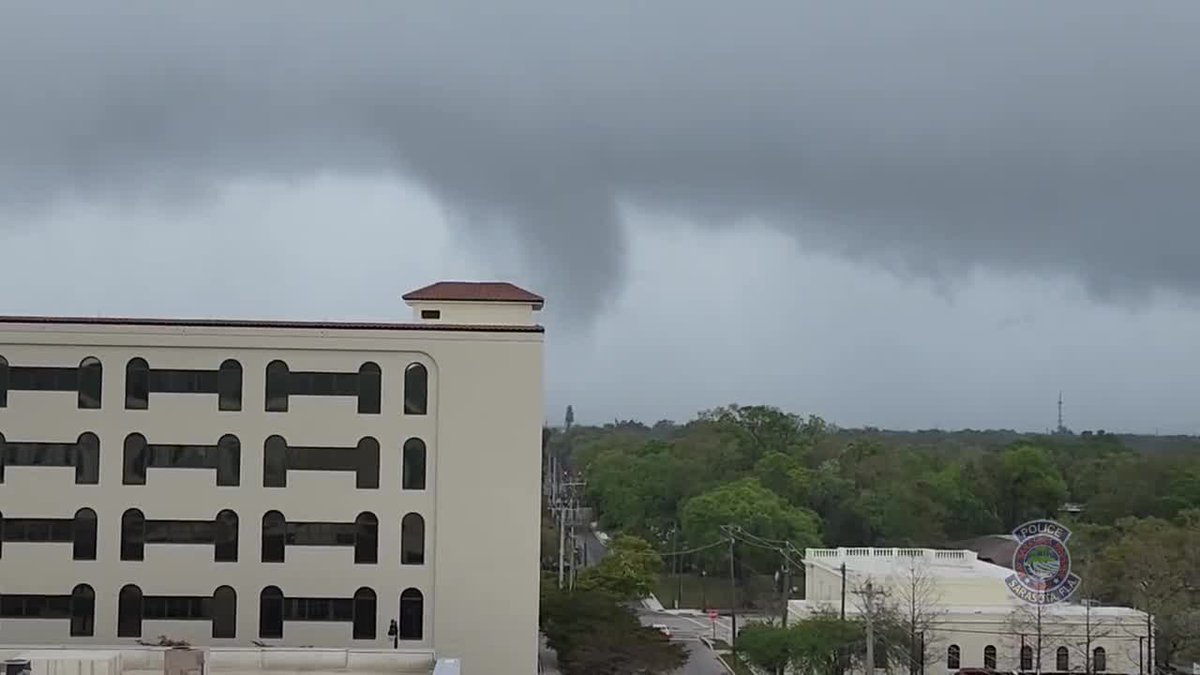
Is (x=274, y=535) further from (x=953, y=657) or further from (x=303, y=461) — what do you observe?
(x=953, y=657)

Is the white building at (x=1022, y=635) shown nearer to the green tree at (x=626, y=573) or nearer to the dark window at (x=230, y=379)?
the green tree at (x=626, y=573)

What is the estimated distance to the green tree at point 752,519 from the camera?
242 ft

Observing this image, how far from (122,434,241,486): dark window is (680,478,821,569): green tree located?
4332 centimetres

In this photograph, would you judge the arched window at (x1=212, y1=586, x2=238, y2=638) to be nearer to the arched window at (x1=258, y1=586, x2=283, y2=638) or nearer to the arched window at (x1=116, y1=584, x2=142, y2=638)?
the arched window at (x1=258, y1=586, x2=283, y2=638)

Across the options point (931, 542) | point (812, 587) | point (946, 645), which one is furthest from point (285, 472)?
point (931, 542)

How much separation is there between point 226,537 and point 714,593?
45.7 m

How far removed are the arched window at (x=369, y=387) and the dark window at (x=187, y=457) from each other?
3223 millimetres

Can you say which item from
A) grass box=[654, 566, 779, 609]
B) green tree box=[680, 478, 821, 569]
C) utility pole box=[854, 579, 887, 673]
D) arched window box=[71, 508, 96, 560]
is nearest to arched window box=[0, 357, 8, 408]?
arched window box=[71, 508, 96, 560]

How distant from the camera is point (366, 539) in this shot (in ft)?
112

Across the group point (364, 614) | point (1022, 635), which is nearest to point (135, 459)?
point (364, 614)

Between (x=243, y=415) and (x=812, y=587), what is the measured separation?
2942cm

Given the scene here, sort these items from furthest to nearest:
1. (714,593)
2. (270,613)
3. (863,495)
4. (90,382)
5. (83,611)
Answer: (863,495) < (714,593) < (90,382) < (270,613) < (83,611)

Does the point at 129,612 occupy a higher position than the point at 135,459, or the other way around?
the point at 135,459

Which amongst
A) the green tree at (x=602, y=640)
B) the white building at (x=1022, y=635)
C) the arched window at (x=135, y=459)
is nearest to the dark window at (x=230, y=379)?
the arched window at (x=135, y=459)
